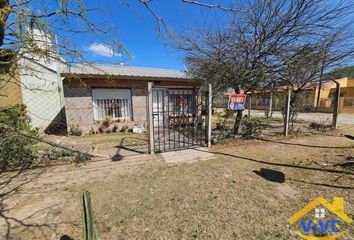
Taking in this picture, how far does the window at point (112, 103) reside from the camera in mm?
7886

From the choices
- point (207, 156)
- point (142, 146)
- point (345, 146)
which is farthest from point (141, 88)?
point (345, 146)

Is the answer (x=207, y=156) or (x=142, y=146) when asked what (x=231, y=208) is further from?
(x=142, y=146)

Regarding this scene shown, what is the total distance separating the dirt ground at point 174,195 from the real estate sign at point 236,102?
1915mm

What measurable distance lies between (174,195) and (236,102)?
416 centimetres

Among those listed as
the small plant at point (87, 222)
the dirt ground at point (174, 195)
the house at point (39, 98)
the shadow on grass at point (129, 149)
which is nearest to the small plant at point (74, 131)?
the house at point (39, 98)

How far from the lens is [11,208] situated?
8.03 feet

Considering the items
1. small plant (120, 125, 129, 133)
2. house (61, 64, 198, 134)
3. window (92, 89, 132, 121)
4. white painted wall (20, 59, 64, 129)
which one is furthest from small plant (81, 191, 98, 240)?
window (92, 89, 132, 121)

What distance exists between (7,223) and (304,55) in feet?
25.9

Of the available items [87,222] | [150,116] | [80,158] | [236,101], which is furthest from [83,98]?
[87,222]

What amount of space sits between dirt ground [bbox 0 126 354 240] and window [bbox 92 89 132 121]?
4318mm

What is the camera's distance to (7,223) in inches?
84.2

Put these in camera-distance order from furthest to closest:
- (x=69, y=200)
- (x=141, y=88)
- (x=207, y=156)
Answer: (x=141, y=88)
(x=207, y=156)
(x=69, y=200)

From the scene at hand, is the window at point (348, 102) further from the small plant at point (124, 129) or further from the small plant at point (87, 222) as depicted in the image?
the small plant at point (87, 222)

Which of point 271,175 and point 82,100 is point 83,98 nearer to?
point 82,100
